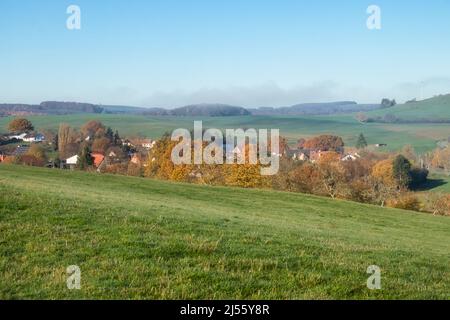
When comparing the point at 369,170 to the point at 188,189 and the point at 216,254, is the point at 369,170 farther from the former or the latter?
the point at 216,254

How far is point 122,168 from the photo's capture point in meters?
99.4

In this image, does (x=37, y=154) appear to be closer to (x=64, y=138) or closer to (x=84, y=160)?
(x=84, y=160)

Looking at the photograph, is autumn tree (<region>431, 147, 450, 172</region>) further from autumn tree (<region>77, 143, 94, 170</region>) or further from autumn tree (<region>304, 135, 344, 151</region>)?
autumn tree (<region>77, 143, 94, 170</region>)

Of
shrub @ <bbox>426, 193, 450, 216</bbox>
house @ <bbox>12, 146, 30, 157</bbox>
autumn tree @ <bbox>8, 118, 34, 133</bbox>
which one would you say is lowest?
shrub @ <bbox>426, 193, 450, 216</bbox>

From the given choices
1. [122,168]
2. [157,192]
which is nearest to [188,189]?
[157,192]

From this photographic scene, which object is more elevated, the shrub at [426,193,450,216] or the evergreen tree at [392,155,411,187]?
the evergreen tree at [392,155,411,187]

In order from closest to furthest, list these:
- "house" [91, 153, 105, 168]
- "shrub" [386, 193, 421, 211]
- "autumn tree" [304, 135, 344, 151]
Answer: "shrub" [386, 193, 421, 211]
"house" [91, 153, 105, 168]
"autumn tree" [304, 135, 344, 151]

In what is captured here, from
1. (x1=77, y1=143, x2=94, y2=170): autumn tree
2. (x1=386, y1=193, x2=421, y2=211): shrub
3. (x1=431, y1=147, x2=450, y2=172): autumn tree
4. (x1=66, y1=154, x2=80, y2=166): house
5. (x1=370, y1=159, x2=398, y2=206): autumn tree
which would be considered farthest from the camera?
(x1=431, y1=147, x2=450, y2=172): autumn tree

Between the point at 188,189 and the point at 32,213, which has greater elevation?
the point at 32,213

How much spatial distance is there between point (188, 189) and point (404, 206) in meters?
35.2

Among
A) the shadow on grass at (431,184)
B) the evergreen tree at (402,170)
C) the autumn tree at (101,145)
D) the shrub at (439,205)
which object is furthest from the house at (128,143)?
the shrub at (439,205)

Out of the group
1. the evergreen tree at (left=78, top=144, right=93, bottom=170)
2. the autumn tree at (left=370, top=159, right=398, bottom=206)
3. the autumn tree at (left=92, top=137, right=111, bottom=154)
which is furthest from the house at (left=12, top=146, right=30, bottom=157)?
the autumn tree at (left=370, top=159, right=398, bottom=206)

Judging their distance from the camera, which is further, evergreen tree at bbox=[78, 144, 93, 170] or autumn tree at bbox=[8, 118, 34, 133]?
autumn tree at bbox=[8, 118, 34, 133]

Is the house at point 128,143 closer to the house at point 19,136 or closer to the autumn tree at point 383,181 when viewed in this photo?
the house at point 19,136
